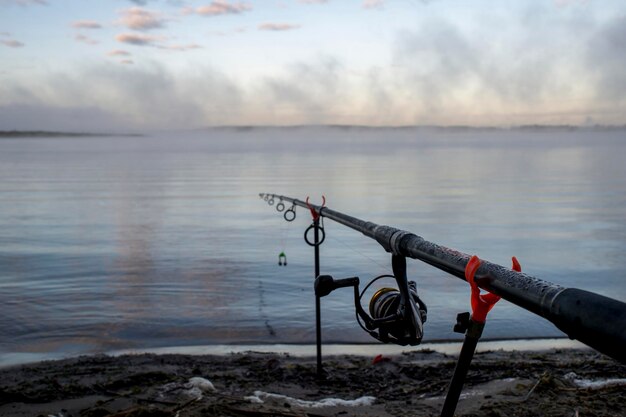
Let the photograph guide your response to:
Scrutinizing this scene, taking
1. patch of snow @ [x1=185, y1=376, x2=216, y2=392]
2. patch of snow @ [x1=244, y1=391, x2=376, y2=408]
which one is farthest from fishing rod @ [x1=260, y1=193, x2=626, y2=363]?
patch of snow @ [x1=185, y1=376, x2=216, y2=392]

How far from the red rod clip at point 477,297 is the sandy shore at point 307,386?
3.13 meters

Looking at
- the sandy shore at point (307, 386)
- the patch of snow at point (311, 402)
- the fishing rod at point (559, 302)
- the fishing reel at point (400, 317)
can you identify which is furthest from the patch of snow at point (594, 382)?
the fishing rod at point (559, 302)

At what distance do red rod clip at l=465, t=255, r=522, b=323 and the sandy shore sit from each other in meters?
3.13

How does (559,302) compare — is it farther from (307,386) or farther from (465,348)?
(307,386)

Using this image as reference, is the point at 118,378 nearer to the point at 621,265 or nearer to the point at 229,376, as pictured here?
the point at 229,376

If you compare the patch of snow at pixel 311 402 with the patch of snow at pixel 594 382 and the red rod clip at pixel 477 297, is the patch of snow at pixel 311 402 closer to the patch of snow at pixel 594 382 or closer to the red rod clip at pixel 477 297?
the patch of snow at pixel 594 382

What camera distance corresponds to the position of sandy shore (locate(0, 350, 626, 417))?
5125 millimetres

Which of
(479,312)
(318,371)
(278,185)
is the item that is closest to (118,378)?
(318,371)

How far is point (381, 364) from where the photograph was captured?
271 inches

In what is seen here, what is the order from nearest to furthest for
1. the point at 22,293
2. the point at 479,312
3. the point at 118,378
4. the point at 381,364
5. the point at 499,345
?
the point at 479,312
the point at 118,378
the point at 381,364
the point at 499,345
the point at 22,293

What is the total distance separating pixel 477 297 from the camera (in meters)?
1.98

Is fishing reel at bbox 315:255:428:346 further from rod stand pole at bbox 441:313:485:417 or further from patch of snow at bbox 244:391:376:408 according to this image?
patch of snow at bbox 244:391:376:408

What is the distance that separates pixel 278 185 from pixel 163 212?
41.4 ft

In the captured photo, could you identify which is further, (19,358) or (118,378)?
(19,358)
